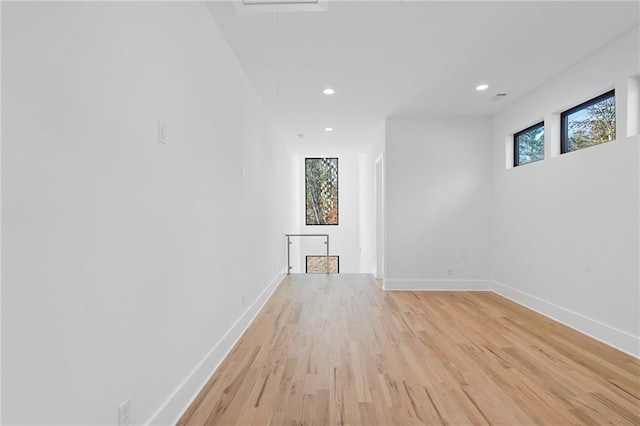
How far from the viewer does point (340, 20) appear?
2.49 m

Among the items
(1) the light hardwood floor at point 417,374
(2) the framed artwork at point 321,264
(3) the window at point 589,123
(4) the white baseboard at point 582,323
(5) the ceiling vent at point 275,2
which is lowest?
(2) the framed artwork at point 321,264

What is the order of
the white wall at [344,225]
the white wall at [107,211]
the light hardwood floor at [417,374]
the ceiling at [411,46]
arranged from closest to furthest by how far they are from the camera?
1. the white wall at [107,211]
2. the light hardwood floor at [417,374]
3. the ceiling at [411,46]
4. the white wall at [344,225]

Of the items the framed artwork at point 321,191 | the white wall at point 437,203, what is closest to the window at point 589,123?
the white wall at point 437,203

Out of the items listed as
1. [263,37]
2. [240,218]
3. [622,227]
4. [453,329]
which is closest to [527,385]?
[453,329]

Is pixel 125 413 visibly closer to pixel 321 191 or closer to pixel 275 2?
pixel 275 2

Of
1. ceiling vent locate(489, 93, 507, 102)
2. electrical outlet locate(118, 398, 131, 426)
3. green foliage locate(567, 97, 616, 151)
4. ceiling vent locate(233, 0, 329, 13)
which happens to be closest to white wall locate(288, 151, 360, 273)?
ceiling vent locate(489, 93, 507, 102)

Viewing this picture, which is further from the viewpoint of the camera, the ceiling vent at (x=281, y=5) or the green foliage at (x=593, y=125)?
the green foliage at (x=593, y=125)

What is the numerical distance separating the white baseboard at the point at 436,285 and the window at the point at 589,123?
229cm

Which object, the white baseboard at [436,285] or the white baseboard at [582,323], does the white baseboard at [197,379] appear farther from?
the white baseboard at [582,323]

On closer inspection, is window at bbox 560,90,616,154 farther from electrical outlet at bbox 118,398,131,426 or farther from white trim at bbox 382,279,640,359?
electrical outlet at bbox 118,398,131,426

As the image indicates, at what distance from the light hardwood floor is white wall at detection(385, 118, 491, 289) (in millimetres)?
1249

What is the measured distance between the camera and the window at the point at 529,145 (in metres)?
4.05

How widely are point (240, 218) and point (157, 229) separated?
161cm

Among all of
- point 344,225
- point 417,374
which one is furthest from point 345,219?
point 417,374
